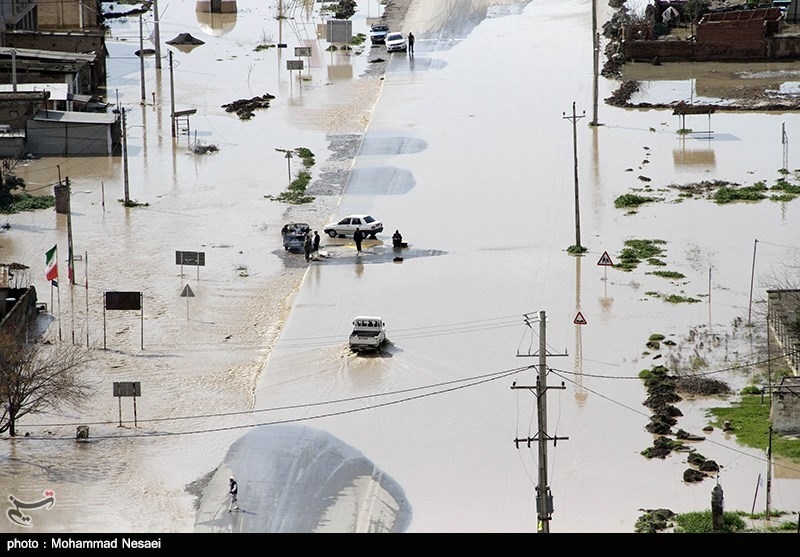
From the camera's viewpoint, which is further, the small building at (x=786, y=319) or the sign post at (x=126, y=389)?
the small building at (x=786, y=319)

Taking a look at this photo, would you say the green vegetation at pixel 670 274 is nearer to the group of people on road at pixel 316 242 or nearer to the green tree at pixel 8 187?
the group of people on road at pixel 316 242

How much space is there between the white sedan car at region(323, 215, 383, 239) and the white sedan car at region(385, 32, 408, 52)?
30.9 meters

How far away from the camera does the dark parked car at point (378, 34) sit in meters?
77.3

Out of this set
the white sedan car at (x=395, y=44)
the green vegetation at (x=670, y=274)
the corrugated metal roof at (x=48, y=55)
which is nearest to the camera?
the green vegetation at (x=670, y=274)

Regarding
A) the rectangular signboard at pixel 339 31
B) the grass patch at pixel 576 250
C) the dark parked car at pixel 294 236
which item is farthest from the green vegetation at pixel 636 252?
the rectangular signboard at pixel 339 31

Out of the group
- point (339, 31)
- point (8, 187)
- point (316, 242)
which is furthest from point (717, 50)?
point (8, 187)

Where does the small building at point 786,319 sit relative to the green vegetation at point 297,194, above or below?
below

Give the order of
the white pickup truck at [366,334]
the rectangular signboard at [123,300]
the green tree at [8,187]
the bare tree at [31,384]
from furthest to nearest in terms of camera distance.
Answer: the green tree at [8,187] < the rectangular signboard at [123,300] < the white pickup truck at [366,334] < the bare tree at [31,384]

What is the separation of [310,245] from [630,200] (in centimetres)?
1106

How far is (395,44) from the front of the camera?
75.1 metres

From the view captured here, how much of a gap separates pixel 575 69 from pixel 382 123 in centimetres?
1167

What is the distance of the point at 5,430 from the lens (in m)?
30.3

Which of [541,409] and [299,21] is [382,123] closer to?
[299,21]

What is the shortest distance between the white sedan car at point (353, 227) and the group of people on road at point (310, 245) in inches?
31.6
